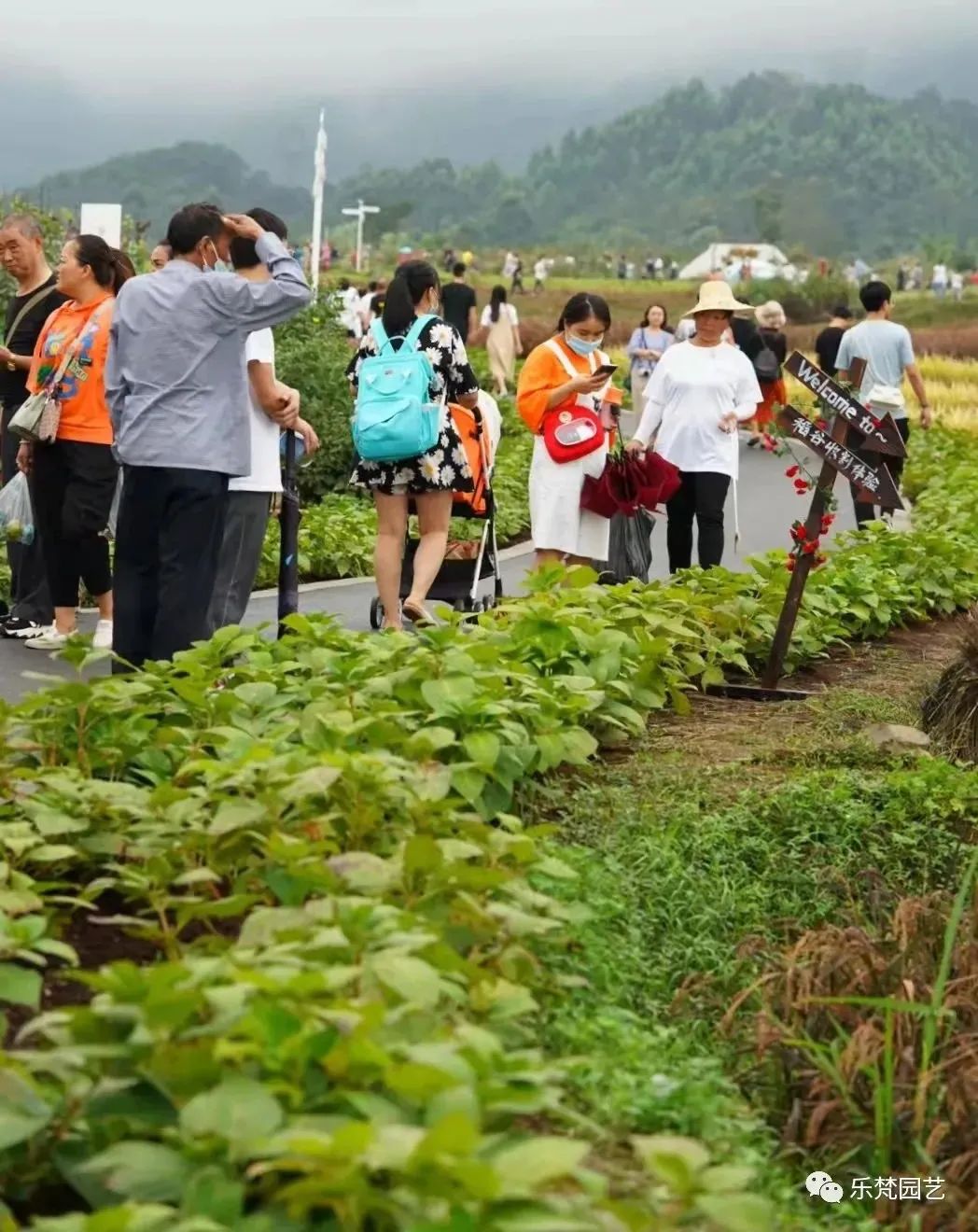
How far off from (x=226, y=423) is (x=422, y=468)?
7.74 feet

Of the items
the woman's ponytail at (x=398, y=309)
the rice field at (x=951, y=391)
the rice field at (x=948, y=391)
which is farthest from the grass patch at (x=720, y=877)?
the rice field at (x=951, y=391)

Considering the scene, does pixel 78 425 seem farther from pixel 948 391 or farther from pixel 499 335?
pixel 948 391

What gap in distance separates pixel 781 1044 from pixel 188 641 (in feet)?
12.7

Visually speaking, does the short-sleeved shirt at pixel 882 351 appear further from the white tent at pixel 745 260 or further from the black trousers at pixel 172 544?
the white tent at pixel 745 260

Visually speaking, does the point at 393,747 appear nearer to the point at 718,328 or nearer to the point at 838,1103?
the point at 838,1103

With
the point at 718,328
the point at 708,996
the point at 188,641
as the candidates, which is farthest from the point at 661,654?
the point at 718,328

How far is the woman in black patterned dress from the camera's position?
10328 mm

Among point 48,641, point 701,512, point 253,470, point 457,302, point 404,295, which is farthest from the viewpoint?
point 457,302

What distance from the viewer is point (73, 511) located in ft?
33.1

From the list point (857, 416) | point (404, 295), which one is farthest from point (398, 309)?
point (857, 416)

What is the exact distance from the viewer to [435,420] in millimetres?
10344

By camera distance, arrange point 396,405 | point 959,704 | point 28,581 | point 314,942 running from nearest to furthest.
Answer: point 314,942 < point 959,704 < point 396,405 < point 28,581

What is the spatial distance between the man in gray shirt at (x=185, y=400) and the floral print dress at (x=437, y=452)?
2.17 meters

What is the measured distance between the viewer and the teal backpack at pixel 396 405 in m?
10.2
